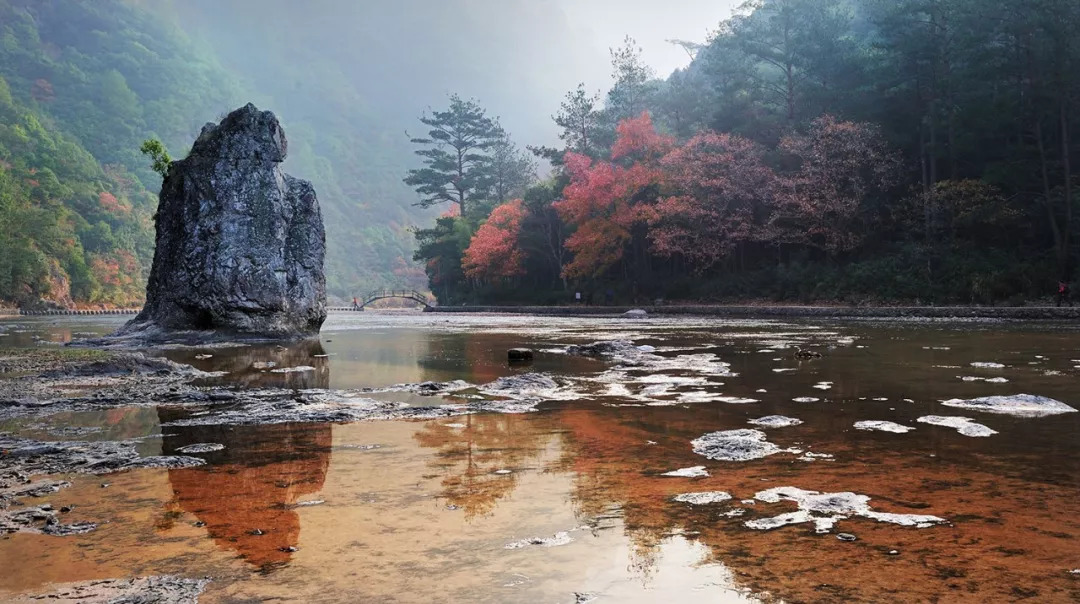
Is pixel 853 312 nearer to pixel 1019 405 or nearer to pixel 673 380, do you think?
pixel 673 380

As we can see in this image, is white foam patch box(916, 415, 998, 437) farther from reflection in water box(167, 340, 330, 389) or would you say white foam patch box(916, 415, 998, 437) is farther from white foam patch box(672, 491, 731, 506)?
reflection in water box(167, 340, 330, 389)

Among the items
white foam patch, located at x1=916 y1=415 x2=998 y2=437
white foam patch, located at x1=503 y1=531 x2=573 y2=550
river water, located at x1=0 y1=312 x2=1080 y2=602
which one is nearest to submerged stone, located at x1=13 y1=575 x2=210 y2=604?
→ river water, located at x1=0 y1=312 x2=1080 y2=602

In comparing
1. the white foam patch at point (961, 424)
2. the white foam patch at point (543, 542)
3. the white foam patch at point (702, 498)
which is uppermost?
the white foam patch at point (543, 542)

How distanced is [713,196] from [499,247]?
59.3 ft

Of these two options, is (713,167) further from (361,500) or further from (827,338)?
(361,500)

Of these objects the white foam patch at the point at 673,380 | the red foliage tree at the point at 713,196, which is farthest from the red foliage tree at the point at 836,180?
the white foam patch at the point at 673,380

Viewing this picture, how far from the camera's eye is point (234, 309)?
19.6 m

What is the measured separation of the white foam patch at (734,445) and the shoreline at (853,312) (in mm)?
21039

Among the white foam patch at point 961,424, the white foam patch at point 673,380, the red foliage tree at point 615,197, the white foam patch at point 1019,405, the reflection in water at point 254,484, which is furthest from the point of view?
the red foliage tree at point 615,197

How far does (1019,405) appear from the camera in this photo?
6.40 metres

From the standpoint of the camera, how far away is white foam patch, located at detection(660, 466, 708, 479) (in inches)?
169

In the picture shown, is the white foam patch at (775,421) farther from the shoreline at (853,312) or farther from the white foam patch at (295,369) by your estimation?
the shoreline at (853,312)

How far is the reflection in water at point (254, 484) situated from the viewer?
10.7 ft

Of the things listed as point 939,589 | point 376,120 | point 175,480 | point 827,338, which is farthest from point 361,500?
point 376,120
